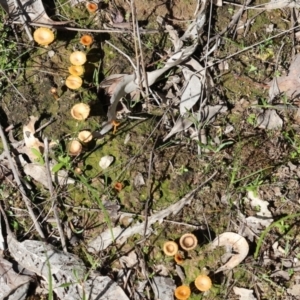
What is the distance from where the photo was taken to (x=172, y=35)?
4.35m

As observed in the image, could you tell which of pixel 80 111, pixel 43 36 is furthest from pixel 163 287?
pixel 43 36

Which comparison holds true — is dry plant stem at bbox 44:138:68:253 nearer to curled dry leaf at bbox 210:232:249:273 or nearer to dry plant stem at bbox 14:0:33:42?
dry plant stem at bbox 14:0:33:42

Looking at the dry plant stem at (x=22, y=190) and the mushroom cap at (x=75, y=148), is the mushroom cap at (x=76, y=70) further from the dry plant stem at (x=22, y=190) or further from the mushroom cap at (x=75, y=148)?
the dry plant stem at (x=22, y=190)

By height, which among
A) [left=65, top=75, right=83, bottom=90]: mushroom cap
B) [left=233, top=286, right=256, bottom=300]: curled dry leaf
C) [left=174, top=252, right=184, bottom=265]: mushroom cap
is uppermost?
[left=65, top=75, right=83, bottom=90]: mushroom cap

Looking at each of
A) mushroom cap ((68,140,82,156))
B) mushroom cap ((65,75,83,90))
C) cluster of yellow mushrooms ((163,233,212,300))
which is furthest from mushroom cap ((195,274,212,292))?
mushroom cap ((65,75,83,90))

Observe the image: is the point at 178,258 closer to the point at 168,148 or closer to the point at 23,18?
the point at 168,148

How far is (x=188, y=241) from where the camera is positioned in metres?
3.84

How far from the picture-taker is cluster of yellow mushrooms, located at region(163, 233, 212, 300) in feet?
12.1

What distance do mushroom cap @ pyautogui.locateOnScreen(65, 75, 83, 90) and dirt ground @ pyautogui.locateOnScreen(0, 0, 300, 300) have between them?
0.22ft

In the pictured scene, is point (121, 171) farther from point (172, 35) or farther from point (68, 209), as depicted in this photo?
point (172, 35)

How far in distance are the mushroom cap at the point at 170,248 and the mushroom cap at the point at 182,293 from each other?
26 centimetres

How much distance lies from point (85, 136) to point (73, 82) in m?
0.46

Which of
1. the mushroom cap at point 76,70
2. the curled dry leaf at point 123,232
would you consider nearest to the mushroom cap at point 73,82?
the mushroom cap at point 76,70

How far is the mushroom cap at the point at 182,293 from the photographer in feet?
12.1
